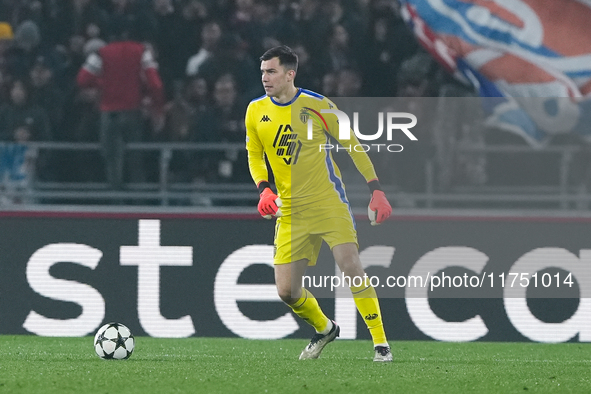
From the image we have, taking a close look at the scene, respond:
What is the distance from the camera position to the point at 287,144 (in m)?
6.57

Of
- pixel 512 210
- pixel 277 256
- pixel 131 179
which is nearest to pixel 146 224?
pixel 131 179

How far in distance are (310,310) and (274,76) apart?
1514mm

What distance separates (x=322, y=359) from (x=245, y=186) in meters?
2.60

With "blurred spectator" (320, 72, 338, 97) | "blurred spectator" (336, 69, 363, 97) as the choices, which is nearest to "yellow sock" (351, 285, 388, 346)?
"blurred spectator" (336, 69, 363, 97)

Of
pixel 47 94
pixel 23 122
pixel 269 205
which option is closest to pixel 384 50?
pixel 47 94

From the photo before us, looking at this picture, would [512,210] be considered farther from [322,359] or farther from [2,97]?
[2,97]

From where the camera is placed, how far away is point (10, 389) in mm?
4910

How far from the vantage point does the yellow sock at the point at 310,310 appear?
656 centimetres

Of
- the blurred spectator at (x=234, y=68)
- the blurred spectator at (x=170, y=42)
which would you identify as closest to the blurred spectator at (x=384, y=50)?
the blurred spectator at (x=234, y=68)

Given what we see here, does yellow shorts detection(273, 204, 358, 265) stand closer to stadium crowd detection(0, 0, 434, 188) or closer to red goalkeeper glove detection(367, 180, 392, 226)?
red goalkeeper glove detection(367, 180, 392, 226)

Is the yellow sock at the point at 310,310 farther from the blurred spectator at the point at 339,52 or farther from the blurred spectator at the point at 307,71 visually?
the blurred spectator at the point at 339,52

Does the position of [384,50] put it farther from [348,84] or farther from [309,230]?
[309,230]

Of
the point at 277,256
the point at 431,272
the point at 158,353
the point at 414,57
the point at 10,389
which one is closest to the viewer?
the point at 10,389

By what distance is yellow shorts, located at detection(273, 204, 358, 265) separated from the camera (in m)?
6.45
